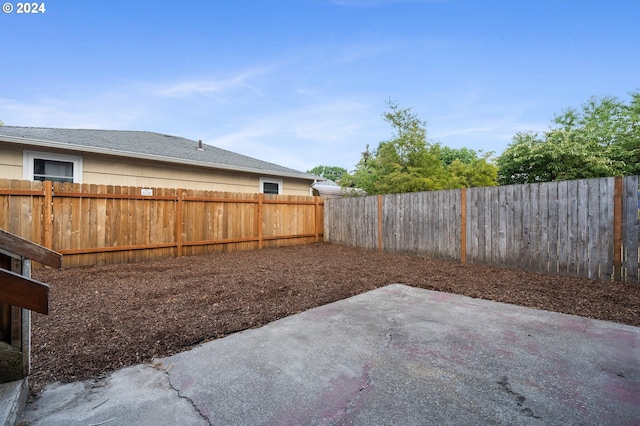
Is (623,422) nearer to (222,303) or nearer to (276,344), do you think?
(276,344)

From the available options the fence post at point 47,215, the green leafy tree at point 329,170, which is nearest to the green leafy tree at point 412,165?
the fence post at point 47,215

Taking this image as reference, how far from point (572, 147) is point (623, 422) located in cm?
1179

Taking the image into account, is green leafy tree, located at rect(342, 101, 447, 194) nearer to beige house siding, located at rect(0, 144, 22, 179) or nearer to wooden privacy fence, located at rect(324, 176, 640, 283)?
wooden privacy fence, located at rect(324, 176, 640, 283)

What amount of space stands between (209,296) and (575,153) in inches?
482

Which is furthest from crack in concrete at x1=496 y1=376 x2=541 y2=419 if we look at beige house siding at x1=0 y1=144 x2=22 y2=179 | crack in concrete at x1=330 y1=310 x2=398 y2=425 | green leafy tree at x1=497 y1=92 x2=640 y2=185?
green leafy tree at x1=497 y1=92 x2=640 y2=185

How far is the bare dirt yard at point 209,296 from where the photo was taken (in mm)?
2285

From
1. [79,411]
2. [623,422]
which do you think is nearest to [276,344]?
[79,411]

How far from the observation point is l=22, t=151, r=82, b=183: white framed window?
20.5ft

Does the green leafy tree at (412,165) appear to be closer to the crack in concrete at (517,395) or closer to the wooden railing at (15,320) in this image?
the crack in concrete at (517,395)

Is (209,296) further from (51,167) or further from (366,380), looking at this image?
(51,167)

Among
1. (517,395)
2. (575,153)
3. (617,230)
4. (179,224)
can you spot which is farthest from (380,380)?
(575,153)

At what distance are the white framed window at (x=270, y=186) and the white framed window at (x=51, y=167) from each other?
4934mm

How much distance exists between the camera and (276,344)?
2.38 meters

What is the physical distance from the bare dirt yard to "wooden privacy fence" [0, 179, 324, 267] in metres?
0.55
